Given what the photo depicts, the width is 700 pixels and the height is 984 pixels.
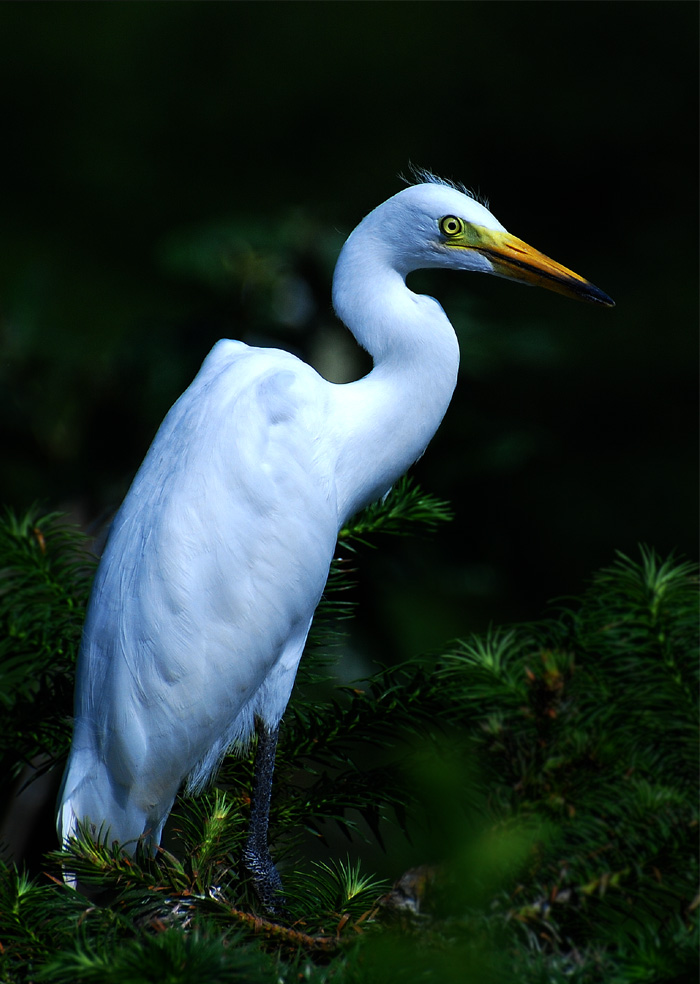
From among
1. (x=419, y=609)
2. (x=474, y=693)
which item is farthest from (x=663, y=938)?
(x=419, y=609)

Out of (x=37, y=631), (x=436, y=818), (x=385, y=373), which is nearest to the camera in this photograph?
(x=436, y=818)

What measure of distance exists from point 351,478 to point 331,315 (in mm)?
625

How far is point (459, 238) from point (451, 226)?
0.02 meters

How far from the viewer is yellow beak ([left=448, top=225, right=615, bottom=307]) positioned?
3.45ft

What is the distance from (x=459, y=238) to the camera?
3.47 ft

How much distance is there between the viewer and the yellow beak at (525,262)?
1.05 meters

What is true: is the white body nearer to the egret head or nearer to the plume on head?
the egret head

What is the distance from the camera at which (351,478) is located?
1082 millimetres

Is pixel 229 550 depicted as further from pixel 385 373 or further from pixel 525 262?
pixel 525 262

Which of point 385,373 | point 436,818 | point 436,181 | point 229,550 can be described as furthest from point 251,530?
point 436,181

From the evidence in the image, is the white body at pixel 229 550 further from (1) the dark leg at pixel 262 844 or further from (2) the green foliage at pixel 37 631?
(2) the green foliage at pixel 37 631

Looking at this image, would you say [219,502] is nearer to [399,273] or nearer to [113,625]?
[113,625]

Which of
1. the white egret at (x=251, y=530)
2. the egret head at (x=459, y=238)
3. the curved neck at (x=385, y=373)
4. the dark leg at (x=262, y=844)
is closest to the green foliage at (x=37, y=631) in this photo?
the white egret at (x=251, y=530)

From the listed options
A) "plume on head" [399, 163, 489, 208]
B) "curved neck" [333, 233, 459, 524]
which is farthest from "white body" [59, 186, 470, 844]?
"plume on head" [399, 163, 489, 208]
